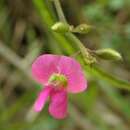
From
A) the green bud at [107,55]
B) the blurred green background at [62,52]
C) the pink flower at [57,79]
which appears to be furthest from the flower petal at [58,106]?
the blurred green background at [62,52]

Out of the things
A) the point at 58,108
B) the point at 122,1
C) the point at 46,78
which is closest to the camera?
the point at 58,108

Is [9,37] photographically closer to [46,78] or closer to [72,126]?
[72,126]

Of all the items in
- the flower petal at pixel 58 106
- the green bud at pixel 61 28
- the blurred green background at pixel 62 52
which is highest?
the green bud at pixel 61 28

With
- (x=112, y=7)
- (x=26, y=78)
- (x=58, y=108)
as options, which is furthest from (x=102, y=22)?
(x=58, y=108)

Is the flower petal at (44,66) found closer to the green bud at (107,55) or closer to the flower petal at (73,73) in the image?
the flower petal at (73,73)

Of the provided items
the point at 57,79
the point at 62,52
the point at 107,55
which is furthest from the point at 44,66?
the point at 62,52

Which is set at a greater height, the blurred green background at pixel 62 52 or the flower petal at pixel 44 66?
the flower petal at pixel 44 66
